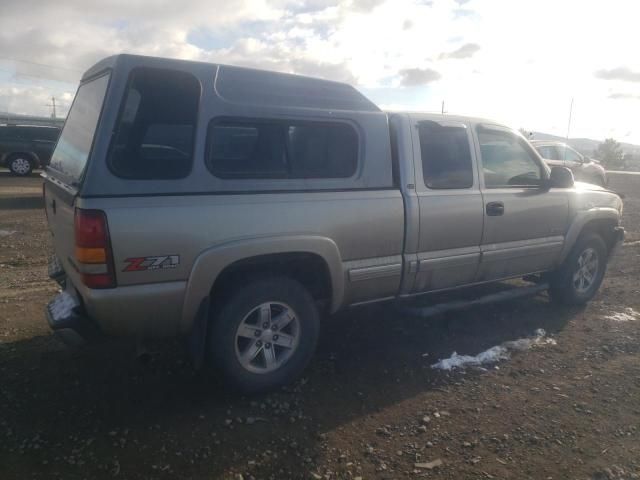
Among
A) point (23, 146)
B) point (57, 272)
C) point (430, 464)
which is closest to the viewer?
point (430, 464)

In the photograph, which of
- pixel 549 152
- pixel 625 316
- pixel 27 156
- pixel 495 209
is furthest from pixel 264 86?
pixel 27 156

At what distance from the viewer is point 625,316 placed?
5445 mm

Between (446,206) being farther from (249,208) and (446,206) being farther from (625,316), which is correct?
(625,316)

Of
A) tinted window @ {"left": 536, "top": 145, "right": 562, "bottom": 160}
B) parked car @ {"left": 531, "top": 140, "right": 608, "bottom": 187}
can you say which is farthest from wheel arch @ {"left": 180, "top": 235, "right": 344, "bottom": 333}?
tinted window @ {"left": 536, "top": 145, "right": 562, "bottom": 160}

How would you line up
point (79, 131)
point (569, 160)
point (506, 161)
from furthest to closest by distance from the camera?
point (569, 160) < point (506, 161) < point (79, 131)

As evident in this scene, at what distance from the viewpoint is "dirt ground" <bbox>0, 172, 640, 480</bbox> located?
2.88 metres

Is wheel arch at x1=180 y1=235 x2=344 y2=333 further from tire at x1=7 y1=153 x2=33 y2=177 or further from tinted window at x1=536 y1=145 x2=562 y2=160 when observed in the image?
tire at x1=7 y1=153 x2=33 y2=177

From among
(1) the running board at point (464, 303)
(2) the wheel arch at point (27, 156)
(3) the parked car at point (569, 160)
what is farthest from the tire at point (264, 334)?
→ (2) the wheel arch at point (27, 156)

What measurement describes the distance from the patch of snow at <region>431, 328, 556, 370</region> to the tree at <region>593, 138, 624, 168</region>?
45171mm

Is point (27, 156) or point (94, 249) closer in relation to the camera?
point (94, 249)

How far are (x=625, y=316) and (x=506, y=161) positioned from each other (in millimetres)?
2266

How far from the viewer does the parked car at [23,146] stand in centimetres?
1650

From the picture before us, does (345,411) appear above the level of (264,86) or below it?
below

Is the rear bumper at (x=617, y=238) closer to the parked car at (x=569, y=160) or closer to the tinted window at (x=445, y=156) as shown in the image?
the tinted window at (x=445, y=156)
